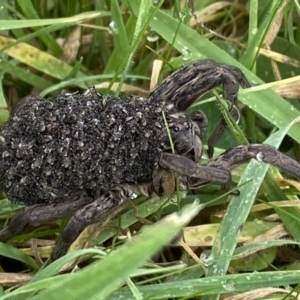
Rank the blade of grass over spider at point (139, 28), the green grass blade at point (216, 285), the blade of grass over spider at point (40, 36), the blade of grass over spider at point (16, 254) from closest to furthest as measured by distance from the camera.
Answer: the green grass blade at point (216, 285) < the blade of grass over spider at point (16, 254) < the blade of grass over spider at point (139, 28) < the blade of grass over spider at point (40, 36)

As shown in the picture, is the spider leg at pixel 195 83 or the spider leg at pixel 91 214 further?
the spider leg at pixel 195 83

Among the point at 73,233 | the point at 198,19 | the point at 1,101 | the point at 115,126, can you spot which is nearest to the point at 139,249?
the point at 73,233

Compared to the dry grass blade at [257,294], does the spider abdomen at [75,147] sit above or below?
above

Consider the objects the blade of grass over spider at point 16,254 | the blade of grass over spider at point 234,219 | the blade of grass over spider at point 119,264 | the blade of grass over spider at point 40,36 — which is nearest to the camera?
the blade of grass over spider at point 119,264

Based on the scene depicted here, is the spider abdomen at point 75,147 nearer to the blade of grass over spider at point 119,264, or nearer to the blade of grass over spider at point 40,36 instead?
the blade of grass over spider at point 40,36

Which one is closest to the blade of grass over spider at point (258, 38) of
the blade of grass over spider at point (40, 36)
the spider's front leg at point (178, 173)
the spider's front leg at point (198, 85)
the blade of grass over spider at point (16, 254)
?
the spider's front leg at point (198, 85)

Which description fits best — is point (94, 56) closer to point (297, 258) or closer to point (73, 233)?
point (73, 233)

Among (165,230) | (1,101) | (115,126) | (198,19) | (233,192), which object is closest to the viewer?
(165,230)
